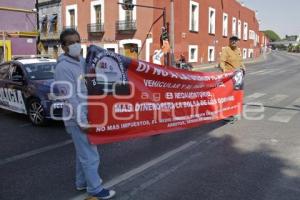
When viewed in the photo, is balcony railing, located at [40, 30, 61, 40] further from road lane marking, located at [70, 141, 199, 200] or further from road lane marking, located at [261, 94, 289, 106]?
road lane marking, located at [70, 141, 199, 200]

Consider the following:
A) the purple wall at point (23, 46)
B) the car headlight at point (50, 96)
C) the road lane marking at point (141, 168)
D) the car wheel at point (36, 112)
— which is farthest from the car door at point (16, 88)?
the purple wall at point (23, 46)

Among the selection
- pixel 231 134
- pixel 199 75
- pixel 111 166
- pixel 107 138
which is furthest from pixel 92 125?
pixel 231 134

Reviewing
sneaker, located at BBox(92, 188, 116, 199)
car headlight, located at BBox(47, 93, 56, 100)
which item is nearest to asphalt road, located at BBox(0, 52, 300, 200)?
sneaker, located at BBox(92, 188, 116, 199)

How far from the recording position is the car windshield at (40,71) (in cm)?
940

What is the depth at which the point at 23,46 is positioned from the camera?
19.1 metres

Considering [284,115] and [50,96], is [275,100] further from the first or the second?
[50,96]

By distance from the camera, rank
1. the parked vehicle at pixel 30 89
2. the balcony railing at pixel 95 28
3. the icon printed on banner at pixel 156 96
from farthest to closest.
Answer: the balcony railing at pixel 95 28 < the parked vehicle at pixel 30 89 < the icon printed on banner at pixel 156 96

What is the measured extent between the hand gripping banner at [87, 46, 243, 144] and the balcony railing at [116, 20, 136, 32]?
23.5 meters

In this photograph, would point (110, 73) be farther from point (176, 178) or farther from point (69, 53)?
point (176, 178)

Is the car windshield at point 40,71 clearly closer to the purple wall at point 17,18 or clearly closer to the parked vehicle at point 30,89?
the parked vehicle at point 30,89

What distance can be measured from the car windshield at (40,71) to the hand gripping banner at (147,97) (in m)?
3.86

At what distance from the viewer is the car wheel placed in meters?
8.77

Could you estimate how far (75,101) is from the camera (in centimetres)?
437

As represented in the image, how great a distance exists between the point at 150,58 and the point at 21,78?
21756mm
